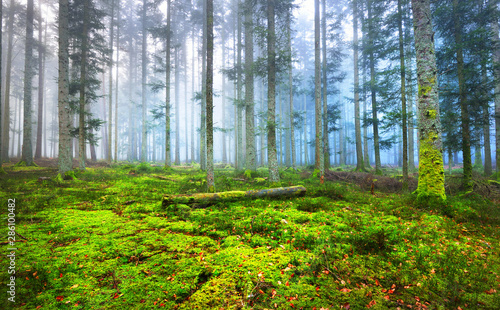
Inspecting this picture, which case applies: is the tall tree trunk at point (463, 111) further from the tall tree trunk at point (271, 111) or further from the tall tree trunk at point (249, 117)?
the tall tree trunk at point (249, 117)

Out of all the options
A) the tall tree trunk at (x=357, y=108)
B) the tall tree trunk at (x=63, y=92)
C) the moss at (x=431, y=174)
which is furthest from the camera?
the tall tree trunk at (x=357, y=108)

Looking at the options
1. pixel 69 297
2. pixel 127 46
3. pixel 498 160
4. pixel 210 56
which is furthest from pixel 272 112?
pixel 127 46

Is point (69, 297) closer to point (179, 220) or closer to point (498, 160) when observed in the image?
point (179, 220)

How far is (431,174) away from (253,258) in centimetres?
628

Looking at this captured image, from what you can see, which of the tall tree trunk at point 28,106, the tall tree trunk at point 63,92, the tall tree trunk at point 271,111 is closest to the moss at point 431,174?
the tall tree trunk at point 271,111

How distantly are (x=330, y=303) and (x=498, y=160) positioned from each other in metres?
16.2

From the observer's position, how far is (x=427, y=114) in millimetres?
5879

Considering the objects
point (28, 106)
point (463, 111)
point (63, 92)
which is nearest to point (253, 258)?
point (463, 111)

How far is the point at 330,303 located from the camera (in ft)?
7.06

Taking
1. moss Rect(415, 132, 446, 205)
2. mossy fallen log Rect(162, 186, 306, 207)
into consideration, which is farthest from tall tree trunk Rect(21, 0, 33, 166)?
moss Rect(415, 132, 446, 205)

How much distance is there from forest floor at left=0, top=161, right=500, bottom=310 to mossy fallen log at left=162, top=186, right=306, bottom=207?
33cm

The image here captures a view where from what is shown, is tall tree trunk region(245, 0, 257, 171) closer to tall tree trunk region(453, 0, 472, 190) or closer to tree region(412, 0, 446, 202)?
tree region(412, 0, 446, 202)

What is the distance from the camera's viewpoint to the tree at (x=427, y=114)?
18.4ft

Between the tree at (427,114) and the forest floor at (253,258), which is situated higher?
the tree at (427,114)
